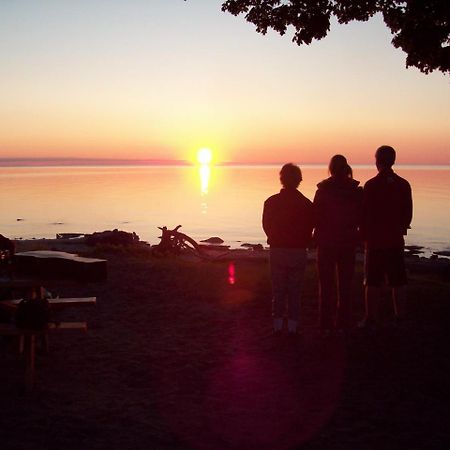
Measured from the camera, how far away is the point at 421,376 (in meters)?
7.52

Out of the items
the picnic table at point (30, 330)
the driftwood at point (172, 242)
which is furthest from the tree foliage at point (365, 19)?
the driftwood at point (172, 242)

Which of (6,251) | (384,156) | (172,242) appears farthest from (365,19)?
(172,242)

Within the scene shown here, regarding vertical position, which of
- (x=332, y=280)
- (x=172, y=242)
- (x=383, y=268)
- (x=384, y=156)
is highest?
(x=384, y=156)

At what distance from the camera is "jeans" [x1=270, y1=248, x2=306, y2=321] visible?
8844mm

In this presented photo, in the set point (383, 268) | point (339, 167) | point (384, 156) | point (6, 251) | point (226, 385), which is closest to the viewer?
point (226, 385)

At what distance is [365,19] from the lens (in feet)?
42.6

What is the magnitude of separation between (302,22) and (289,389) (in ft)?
25.7

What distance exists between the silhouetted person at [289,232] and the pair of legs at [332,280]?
295 mm

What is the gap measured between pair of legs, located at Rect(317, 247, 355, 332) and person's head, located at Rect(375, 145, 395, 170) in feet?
3.99

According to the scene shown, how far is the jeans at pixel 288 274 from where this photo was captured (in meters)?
8.84

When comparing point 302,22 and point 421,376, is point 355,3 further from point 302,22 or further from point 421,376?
point 421,376

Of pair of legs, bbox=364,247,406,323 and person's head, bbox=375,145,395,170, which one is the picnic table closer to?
pair of legs, bbox=364,247,406,323

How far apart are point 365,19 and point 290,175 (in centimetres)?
569

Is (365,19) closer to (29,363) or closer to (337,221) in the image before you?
(337,221)
